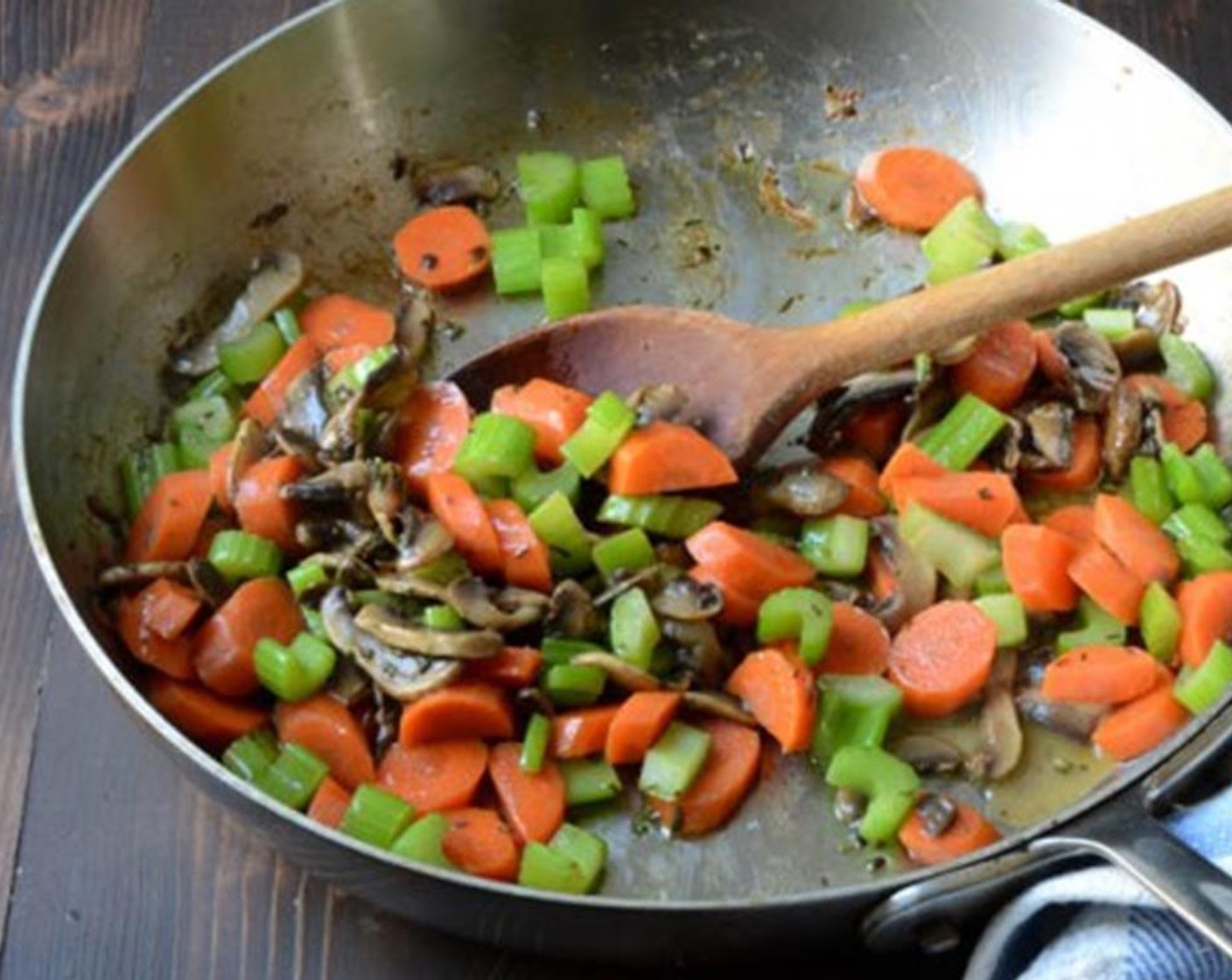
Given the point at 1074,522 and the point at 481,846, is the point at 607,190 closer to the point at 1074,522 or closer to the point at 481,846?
the point at 1074,522

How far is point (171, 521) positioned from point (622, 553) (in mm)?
401

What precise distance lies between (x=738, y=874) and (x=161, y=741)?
1.54ft

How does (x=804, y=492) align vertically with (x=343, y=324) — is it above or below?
below

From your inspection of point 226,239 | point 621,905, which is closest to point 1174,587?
point 621,905

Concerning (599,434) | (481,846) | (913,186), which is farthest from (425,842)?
(913,186)

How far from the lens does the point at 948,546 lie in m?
1.75

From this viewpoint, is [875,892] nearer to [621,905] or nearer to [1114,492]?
[621,905]

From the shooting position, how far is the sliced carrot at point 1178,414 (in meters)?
1.82

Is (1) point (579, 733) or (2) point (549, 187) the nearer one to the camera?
(1) point (579, 733)

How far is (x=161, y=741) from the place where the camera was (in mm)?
1497

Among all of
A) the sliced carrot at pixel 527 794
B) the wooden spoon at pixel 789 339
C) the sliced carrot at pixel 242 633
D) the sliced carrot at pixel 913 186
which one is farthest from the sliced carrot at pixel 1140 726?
the sliced carrot at pixel 242 633

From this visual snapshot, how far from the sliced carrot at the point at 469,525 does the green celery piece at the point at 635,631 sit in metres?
0.12

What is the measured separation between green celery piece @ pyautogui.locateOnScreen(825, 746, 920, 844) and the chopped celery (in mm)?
192

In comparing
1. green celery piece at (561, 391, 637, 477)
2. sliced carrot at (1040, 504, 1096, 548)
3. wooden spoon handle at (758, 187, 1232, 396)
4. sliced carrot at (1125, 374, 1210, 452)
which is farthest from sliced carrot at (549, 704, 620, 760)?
sliced carrot at (1125, 374, 1210, 452)
